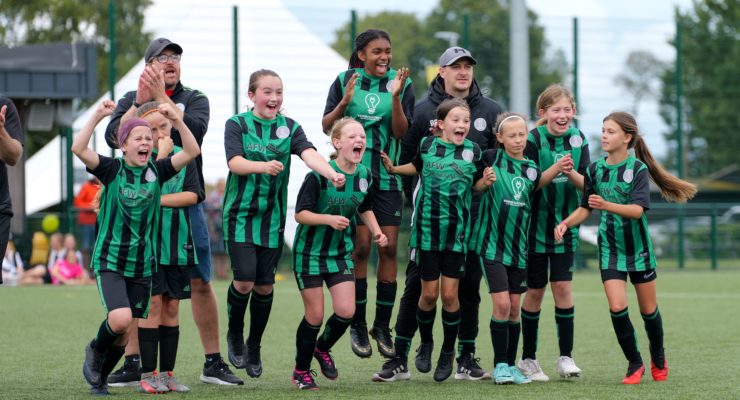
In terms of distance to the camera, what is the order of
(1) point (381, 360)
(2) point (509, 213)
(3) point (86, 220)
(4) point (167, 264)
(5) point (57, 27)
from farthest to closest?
(5) point (57, 27) → (3) point (86, 220) → (1) point (381, 360) → (2) point (509, 213) → (4) point (167, 264)

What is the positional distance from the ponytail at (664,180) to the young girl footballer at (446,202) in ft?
3.52

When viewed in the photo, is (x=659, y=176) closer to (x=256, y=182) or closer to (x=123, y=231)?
(x=256, y=182)

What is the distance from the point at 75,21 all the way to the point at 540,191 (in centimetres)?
3082

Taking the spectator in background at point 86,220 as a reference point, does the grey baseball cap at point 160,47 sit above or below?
above

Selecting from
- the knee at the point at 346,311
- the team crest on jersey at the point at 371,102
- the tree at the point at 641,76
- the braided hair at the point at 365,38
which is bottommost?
the knee at the point at 346,311

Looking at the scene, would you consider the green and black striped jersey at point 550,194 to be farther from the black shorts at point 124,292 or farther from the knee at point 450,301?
the black shorts at point 124,292

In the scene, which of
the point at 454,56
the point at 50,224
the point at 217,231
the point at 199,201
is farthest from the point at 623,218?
the point at 50,224

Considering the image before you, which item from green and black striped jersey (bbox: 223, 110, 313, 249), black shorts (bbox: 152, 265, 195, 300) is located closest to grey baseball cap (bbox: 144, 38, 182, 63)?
green and black striped jersey (bbox: 223, 110, 313, 249)

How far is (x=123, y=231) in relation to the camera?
635 cm

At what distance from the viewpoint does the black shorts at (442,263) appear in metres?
7.10

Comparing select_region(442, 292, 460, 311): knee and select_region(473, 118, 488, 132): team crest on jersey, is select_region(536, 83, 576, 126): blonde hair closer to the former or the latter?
select_region(473, 118, 488, 132): team crest on jersey

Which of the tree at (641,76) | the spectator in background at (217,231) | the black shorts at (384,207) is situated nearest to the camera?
the black shorts at (384,207)

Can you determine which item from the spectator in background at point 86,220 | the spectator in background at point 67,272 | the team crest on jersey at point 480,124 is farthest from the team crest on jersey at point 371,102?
the spectator in background at point 86,220

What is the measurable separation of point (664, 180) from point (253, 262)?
2.64 metres
